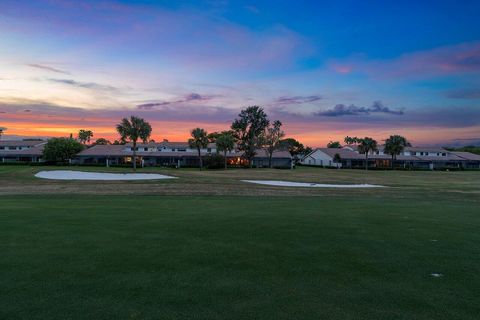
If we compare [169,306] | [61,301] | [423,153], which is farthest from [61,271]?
[423,153]

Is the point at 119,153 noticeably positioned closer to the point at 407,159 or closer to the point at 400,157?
the point at 400,157

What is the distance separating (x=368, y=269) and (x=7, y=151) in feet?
339

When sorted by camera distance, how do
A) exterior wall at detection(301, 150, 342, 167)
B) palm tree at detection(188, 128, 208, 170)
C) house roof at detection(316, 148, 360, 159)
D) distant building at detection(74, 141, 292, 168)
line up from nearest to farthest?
palm tree at detection(188, 128, 208, 170), distant building at detection(74, 141, 292, 168), house roof at detection(316, 148, 360, 159), exterior wall at detection(301, 150, 342, 167)

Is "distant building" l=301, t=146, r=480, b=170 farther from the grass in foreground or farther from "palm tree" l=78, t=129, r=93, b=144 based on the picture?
"palm tree" l=78, t=129, r=93, b=144

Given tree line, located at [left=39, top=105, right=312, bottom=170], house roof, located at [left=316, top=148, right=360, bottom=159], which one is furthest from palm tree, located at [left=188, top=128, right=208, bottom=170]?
house roof, located at [left=316, top=148, right=360, bottom=159]

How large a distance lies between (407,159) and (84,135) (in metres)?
122

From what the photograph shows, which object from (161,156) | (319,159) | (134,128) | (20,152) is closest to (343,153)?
(319,159)

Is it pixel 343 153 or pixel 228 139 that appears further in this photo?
pixel 343 153

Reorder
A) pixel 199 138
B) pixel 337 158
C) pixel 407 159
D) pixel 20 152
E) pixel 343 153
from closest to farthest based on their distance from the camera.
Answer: pixel 199 138
pixel 20 152
pixel 337 158
pixel 407 159
pixel 343 153

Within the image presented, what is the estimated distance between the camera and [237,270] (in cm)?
703

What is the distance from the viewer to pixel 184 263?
24.5 feet

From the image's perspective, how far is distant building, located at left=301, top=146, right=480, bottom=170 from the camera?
325 feet

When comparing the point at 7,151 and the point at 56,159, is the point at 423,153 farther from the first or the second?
the point at 7,151

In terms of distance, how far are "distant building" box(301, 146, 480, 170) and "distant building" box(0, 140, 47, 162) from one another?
76759 millimetres
